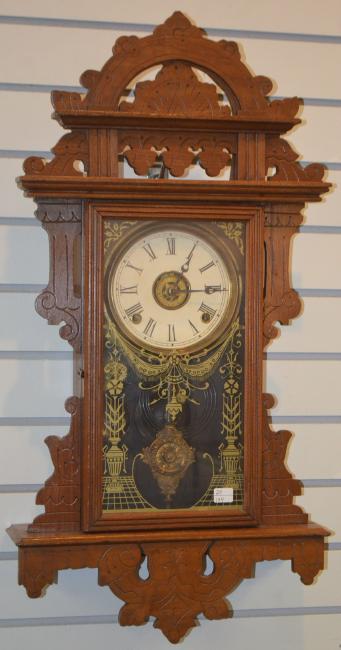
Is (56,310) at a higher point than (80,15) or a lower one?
lower

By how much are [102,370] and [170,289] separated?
0.52 feet

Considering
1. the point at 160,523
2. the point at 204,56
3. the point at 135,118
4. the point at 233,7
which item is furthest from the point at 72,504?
the point at 233,7

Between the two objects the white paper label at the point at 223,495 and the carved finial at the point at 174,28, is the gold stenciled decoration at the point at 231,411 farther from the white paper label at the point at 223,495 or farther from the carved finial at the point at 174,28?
the carved finial at the point at 174,28

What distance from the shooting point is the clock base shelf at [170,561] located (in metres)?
1.32

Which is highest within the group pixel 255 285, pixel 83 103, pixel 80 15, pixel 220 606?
pixel 80 15

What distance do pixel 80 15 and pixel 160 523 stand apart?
846 millimetres

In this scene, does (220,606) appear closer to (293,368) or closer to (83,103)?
(293,368)

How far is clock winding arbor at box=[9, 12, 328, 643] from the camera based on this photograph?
51.8 inches

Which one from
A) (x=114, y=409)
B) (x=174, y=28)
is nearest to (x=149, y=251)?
(x=114, y=409)

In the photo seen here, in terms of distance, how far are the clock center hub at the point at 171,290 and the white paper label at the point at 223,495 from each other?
28 centimetres

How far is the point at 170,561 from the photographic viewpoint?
134 centimetres

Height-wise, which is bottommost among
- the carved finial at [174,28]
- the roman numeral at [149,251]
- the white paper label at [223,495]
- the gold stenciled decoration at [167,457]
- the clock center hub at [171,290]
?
the white paper label at [223,495]

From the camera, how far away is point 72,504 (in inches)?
53.2

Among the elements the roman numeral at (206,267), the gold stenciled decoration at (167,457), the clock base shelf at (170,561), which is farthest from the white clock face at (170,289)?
the clock base shelf at (170,561)
